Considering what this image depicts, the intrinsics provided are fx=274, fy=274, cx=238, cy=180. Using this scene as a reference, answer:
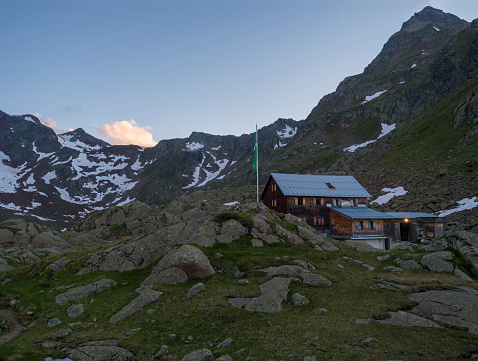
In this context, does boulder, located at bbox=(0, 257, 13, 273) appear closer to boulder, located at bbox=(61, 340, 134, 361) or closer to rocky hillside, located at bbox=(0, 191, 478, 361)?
rocky hillside, located at bbox=(0, 191, 478, 361)

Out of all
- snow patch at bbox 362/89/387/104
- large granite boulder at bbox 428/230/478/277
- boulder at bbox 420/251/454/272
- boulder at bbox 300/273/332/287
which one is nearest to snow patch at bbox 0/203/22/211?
boulder at bbox 300/273/332/287

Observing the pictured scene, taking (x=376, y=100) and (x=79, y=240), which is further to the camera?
(x=376, y=100)

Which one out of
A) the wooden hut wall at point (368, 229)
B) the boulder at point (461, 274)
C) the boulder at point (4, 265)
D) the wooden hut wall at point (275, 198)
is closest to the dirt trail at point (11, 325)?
the boulder at point (4, 265)

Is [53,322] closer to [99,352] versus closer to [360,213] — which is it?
[99,352]

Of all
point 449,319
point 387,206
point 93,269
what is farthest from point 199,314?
point 387,206

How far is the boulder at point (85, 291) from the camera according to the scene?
2347 cm

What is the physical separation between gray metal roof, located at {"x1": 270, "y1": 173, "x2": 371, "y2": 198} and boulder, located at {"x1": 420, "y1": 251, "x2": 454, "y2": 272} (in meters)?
28.8

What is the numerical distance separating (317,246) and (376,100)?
175 metres

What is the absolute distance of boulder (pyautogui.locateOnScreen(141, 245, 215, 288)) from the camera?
24400 mm

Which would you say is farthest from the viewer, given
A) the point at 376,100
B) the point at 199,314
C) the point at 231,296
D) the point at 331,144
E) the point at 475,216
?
the point at 376,100

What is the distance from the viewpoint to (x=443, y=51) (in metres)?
152

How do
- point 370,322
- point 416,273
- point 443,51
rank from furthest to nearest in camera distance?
1. point 443,51
2. point 416,273
3. point 370,322

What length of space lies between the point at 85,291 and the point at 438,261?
33.5 m

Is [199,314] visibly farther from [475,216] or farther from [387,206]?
[387,206]
